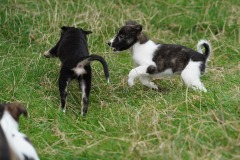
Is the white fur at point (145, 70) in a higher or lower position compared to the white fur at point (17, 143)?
lower

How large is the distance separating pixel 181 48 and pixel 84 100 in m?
1.52

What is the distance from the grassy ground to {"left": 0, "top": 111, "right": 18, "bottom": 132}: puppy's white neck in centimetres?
50

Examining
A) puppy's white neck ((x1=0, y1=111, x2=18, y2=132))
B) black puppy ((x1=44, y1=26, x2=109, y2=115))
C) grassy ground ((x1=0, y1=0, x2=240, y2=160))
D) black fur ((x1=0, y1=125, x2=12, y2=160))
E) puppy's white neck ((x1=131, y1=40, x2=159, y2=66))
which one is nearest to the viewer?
black fur ((x1=0, y1=125, x2=12, y2=160))

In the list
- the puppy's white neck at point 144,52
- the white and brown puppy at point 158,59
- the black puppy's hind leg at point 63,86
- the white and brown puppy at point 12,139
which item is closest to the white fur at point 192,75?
the white and brown puppy at point 158,59

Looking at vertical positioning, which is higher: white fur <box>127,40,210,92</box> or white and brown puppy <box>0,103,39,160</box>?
white and brown puppy <box>0,103,39,160</box>

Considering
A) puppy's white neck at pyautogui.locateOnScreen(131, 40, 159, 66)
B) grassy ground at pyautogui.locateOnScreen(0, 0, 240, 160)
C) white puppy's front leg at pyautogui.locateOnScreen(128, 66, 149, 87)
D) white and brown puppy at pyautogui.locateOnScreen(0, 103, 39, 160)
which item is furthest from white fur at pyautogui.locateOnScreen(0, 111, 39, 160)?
puppy's white neck at pyautogui.locateOnScreen(131, 40, 159, 66)

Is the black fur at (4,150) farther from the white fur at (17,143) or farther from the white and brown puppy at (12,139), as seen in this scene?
the white fur at (17,143)

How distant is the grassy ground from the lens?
241 inches

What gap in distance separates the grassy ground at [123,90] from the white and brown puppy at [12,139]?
0.52 m

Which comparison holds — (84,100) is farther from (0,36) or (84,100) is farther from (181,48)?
(0,36)

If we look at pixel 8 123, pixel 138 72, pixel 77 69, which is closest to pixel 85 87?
pixel 77 69

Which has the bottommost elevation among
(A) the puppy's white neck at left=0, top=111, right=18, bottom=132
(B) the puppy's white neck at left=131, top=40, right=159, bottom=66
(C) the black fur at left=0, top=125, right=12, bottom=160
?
(B) the puppy's white neck at left=131, top=40, right=159, bottom=66

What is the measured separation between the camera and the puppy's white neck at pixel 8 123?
5.73 m

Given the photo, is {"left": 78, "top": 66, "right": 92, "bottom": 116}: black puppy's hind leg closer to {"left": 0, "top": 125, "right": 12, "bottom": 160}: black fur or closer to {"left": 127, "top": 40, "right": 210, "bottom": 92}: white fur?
{"left": 127, "top": 40, "right": 210, "bottom": 92}: white fur
